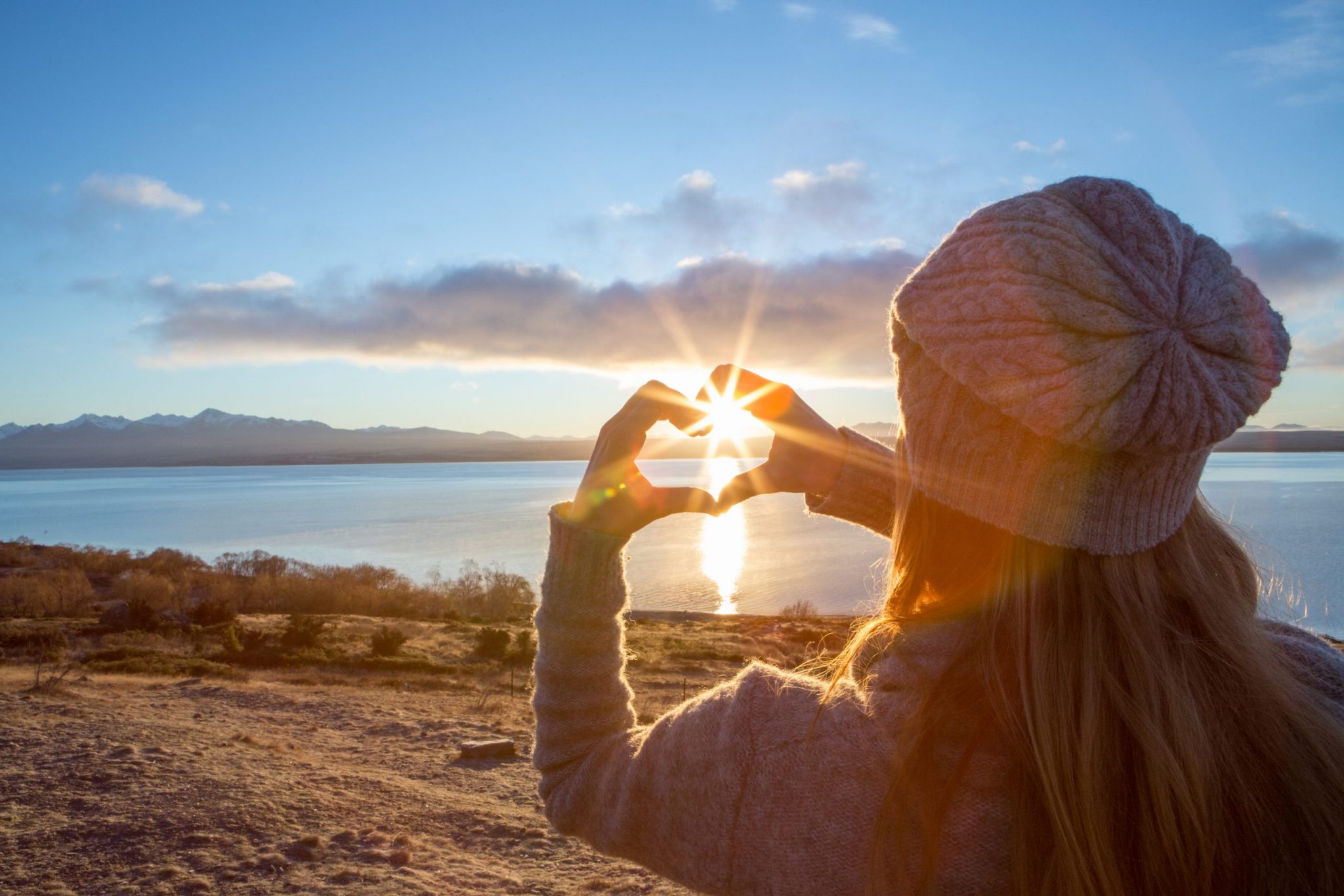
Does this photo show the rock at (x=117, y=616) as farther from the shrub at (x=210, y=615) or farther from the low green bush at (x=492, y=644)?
the low green bush at (x=492, y=644)

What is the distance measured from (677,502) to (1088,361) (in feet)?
1.93

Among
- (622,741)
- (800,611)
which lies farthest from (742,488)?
(800,611)

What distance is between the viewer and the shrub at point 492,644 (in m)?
20.0

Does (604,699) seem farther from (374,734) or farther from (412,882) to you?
(374,734)

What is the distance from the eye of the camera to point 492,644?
20.4 metres

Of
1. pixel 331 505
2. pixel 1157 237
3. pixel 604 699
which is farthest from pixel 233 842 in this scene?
pixel 331 505

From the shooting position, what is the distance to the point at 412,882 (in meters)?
5.23

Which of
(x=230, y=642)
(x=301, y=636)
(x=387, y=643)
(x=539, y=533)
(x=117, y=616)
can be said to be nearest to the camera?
(x=230, y=642)

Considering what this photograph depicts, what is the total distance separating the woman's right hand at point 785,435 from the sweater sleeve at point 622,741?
0.29 metres

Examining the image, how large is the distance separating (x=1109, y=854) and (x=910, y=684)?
0.85 feet

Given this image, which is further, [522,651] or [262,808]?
[522,651]

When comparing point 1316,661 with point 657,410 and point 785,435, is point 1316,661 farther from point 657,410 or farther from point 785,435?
point 657,410

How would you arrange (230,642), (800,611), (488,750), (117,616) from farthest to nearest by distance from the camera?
(800,611)
(117,616)
(230,642)
(488,750)

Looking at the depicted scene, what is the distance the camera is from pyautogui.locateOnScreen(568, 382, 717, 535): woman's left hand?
120cm
